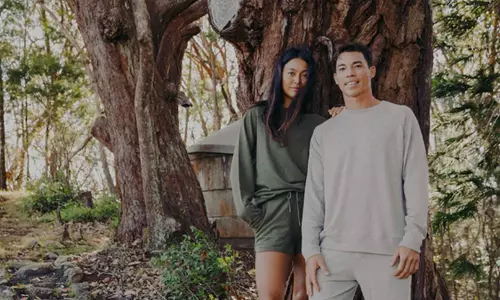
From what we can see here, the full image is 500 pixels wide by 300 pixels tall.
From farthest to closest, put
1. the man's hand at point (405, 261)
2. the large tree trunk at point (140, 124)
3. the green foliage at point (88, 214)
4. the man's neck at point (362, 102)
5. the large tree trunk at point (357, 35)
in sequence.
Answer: the green foliage at point (88, 214) < the large tree trunk at point (140, 124) < the large tree trunk at point (357, 35) < the man's neck at point (362, 102) < the man's hand at point (405, 261)

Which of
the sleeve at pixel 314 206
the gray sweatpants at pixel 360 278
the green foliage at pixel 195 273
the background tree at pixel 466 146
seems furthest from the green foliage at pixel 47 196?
the gray sweatpants at pixel 360 278

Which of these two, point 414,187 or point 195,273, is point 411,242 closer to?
point 414,187

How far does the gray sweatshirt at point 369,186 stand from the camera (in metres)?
2.31

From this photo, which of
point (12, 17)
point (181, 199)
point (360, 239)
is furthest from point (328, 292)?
point (12, 17)

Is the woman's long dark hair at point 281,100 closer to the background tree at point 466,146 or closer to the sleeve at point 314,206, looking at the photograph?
the sleeve at point 314,206

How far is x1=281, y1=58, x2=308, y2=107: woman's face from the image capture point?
2.87 meters

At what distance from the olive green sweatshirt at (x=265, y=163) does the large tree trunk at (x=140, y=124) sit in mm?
3487

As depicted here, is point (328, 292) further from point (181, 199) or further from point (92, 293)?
point (181, 199)

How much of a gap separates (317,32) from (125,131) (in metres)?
4.09

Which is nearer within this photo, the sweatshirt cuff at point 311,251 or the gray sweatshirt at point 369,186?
the gray sweatshirt at point 369,186

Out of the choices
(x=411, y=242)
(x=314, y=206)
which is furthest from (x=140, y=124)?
(x=411, y=242)

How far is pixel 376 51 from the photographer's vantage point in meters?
3.01

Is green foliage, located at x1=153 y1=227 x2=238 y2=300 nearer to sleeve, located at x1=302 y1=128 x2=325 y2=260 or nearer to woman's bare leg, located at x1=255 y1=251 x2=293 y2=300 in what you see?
woman's bare leg, located at x1=255 y1=251 x2=293 y2=300

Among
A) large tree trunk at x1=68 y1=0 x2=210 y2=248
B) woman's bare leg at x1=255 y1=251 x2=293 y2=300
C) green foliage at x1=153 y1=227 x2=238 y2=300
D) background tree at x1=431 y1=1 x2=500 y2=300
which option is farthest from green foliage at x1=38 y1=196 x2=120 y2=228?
woman's bare leg at x1=255 y1=251 x2=293 y2=300
